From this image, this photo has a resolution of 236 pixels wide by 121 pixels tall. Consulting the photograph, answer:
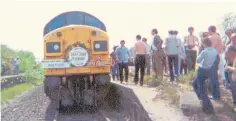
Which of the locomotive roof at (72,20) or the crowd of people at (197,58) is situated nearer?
the crowd of people at (197,58)

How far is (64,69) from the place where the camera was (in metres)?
12.5

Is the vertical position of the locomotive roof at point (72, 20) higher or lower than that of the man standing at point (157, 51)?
higher

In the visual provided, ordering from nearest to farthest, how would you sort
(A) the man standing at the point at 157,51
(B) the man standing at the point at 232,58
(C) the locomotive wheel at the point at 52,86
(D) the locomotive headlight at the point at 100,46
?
(B) the man standing at the point at 232,58, (C) the locomotive wheel at the point at 52,86, (D) the locomotive headlight at the point at 100,46, (A) the man standing at the point at 157,51

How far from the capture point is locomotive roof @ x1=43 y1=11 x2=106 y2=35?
526 inches

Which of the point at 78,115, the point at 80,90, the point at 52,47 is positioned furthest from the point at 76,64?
the point at 78,115

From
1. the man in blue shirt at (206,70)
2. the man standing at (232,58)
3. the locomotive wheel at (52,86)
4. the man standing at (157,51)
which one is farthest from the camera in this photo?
the man standing at (157,51)

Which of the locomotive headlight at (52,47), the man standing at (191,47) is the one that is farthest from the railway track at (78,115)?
the man standing at (191,47)

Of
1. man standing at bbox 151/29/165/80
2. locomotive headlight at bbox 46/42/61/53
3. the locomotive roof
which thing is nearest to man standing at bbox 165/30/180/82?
man standing at bbox 151/29/165/80

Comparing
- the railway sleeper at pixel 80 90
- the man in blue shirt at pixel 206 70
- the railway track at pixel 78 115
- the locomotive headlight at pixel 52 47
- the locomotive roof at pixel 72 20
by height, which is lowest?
the railway track at pixel 78 115

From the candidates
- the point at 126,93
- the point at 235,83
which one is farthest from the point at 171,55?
the point at 235,83

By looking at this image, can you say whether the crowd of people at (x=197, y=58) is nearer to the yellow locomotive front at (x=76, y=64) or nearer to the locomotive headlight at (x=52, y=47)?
the yellow locomotive front at (x=76, y=64)

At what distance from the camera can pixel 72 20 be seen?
13391 mm

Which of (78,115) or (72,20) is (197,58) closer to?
(78,115)

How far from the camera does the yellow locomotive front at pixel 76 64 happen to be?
12453 millimetres
